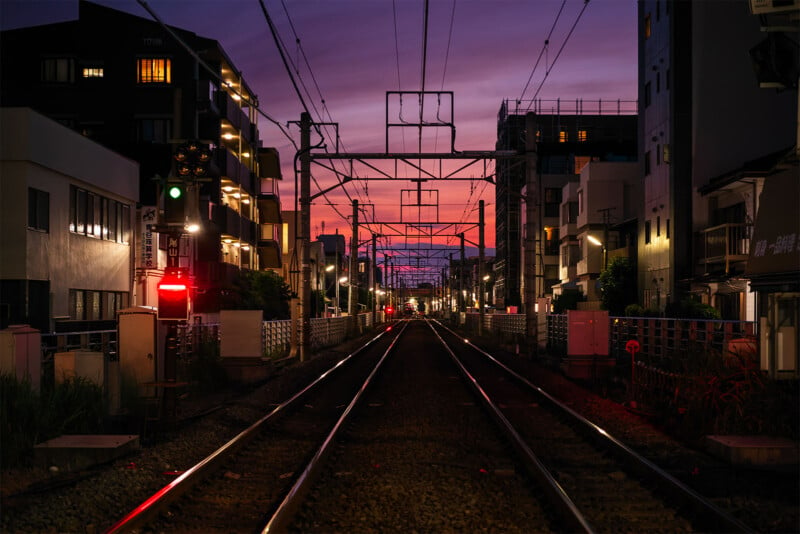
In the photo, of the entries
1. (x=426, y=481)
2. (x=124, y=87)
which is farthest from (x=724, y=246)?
(x=124, y=87)

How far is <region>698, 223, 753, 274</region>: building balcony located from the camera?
27672mm

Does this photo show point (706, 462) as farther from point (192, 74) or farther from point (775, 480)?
point (192, 74)

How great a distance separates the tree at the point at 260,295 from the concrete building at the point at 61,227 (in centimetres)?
1202

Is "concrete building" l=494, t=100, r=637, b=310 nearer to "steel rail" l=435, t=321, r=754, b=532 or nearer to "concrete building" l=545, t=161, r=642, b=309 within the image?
"concrete building" l=545, t=161, r=642, b=309

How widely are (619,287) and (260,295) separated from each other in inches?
805

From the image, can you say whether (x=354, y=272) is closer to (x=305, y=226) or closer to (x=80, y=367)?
(x=305, y=226)

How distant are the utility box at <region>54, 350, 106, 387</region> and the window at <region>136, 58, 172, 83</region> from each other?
29.4 meters

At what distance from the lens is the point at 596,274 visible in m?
50.7

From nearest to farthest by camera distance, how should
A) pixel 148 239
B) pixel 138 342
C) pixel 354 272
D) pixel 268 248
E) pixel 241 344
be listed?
1. pixel 138 342
2. pixel 241 344
3. pixel 148 239
4. pixel 354 272
5. pixel 268 248

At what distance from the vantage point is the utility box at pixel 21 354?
11.6m

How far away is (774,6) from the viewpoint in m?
11.0

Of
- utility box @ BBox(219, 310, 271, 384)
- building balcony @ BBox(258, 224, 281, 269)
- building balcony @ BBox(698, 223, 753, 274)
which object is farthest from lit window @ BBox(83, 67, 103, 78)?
building balcony @ BBox(698, 223, 753, 274)

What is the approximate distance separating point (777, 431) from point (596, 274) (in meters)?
40.9

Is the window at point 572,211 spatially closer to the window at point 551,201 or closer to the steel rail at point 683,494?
the window at point 551,201
